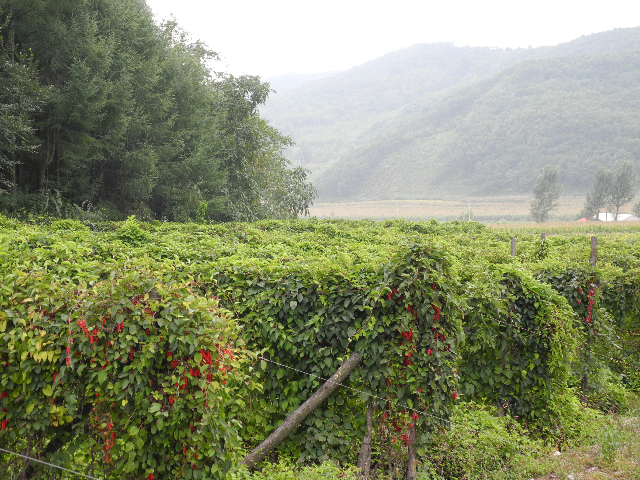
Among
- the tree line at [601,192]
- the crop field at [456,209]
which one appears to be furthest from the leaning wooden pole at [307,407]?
the crop field at [456,209]

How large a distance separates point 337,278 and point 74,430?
2.89 meters

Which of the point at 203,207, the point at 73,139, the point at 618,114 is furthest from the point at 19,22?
the point at 618,114

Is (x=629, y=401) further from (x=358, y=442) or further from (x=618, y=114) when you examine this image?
(x=618, y=114)

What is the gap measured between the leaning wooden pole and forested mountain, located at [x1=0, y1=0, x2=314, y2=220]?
16.2 m

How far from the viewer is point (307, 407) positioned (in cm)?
497

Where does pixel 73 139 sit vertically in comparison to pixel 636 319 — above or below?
above

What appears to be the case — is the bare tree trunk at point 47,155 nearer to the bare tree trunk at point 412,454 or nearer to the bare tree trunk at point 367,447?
the bare tree trunk at point 367,447

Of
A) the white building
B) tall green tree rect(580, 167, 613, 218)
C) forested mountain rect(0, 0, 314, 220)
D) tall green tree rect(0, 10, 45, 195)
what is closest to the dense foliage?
tall green tree rect(0, 10, 45, 195)

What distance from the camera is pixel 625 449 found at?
18.5 ft

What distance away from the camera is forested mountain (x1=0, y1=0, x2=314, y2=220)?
60.7ft

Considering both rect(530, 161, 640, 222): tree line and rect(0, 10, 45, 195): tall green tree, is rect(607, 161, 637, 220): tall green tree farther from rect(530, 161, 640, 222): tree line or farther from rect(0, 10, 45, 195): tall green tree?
rect(0, 10, 45, 195): tall green tree

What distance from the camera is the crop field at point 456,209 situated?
10075 cm

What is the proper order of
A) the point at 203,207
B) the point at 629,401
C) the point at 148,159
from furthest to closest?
1. the point at 203,207
2. the point at 148,159
3. the point at 629,401

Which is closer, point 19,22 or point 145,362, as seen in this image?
point 145,362
